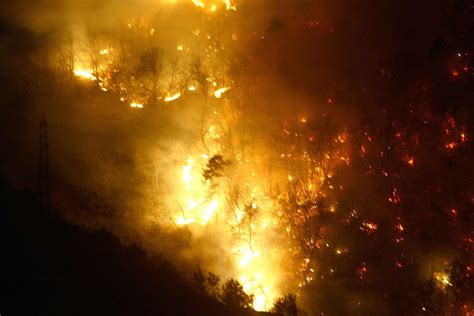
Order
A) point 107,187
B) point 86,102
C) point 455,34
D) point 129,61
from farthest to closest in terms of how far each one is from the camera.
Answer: point 129,61, point 86,102, point 107,187, point 455,34

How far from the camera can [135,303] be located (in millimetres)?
6160

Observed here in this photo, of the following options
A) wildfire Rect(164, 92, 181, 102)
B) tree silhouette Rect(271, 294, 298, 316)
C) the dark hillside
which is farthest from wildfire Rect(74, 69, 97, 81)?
tree silhouette Rect(271, 294, 298, 316)

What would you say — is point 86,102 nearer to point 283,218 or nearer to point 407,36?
point 283,218

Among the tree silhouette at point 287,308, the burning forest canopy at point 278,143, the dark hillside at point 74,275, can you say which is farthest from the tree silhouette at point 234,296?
the dark hillside at point 74,275

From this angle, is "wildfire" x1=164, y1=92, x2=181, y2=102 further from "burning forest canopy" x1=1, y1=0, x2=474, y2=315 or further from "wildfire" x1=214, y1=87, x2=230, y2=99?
"wildfire" x1=214, y1=87, x2=230, y2=99

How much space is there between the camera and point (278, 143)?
12.5 metres

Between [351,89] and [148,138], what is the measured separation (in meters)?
5.72

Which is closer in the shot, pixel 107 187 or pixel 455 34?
pixel 455 34

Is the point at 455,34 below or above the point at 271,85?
below

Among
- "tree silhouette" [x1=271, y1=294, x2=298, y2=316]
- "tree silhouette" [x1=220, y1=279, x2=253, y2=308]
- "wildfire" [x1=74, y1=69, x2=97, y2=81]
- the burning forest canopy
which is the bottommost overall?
"tree silhouette" [x1=271, y1=294, x2=298, y2=316]

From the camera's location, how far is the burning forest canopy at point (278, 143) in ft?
31.8

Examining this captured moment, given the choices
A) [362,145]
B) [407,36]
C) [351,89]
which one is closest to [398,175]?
[362,145]

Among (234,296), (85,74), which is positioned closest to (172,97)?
(85,74)

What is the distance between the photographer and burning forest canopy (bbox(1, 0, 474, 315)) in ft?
31.8
